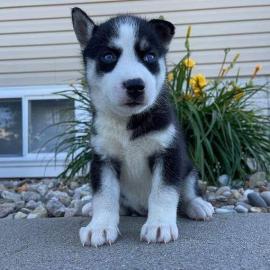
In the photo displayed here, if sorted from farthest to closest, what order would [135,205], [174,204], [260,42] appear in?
[260,42], [135,205], [174,204]

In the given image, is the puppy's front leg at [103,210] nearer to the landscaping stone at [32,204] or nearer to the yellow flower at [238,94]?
the landscaping stone at [32,204]

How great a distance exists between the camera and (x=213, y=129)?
5.35 metres

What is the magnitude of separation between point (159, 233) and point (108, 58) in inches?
40.4

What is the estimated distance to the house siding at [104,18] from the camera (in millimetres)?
6906

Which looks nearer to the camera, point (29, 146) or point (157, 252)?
point (157, 252)

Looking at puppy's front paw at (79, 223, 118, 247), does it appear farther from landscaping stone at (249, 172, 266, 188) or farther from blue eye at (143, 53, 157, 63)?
landscaping stone at (249, 172, 266, 188)

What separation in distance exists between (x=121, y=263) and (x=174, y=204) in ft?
1.85

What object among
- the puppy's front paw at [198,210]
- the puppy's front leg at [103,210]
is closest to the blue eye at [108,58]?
the puppy's front leg at [103,210]

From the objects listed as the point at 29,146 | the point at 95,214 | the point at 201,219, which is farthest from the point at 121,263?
the point at 29,146

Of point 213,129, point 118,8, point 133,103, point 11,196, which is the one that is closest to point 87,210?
point 133,103

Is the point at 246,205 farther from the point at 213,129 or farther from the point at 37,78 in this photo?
the point at 37,78

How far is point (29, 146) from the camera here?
7016 mm

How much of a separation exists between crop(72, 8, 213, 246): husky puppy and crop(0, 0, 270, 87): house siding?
3.62 metres

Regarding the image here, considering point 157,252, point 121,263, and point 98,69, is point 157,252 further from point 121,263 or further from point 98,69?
point 98,69
